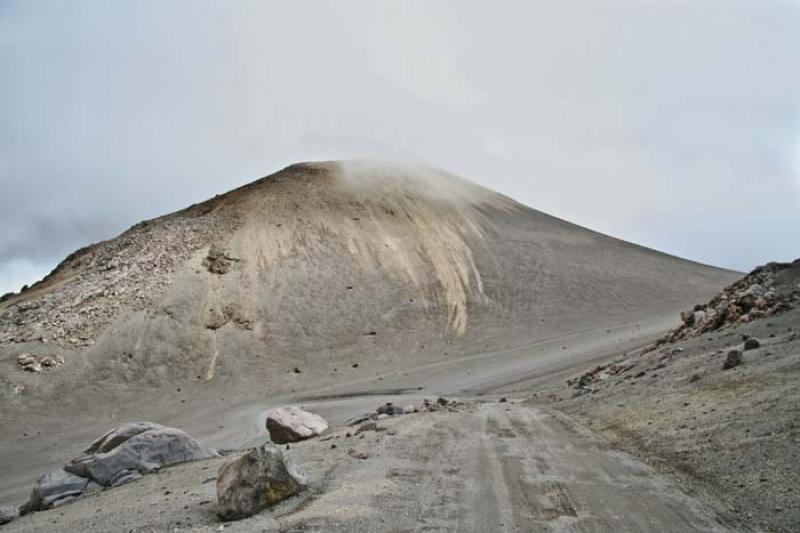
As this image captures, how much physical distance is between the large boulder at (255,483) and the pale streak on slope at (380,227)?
3540 cm

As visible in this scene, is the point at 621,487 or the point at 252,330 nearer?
the point at 621,487

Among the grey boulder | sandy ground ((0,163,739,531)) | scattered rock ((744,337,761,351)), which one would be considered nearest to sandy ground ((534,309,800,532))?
scattered rock ((744,337,761,351))

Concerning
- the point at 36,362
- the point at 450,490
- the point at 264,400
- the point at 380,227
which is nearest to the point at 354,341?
the point at 264,400

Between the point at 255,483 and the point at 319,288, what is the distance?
1537 inches

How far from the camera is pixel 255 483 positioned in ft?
24.0

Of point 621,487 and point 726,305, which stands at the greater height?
point 726,305

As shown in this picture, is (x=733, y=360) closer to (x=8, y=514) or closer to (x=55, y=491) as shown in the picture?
(x=55, y=491)

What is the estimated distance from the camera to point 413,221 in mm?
56875

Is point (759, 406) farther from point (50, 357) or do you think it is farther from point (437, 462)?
point (50, 357)

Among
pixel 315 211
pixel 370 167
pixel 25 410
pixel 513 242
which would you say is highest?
pixel 370 167

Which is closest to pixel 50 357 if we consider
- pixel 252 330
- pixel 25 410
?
pixel 25 410

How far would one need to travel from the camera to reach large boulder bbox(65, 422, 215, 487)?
39.7 feet

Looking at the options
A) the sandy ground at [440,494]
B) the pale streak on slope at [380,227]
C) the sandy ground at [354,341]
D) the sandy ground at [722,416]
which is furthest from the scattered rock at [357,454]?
the pale streak on slope at [380,227]

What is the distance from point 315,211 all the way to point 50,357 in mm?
25584
